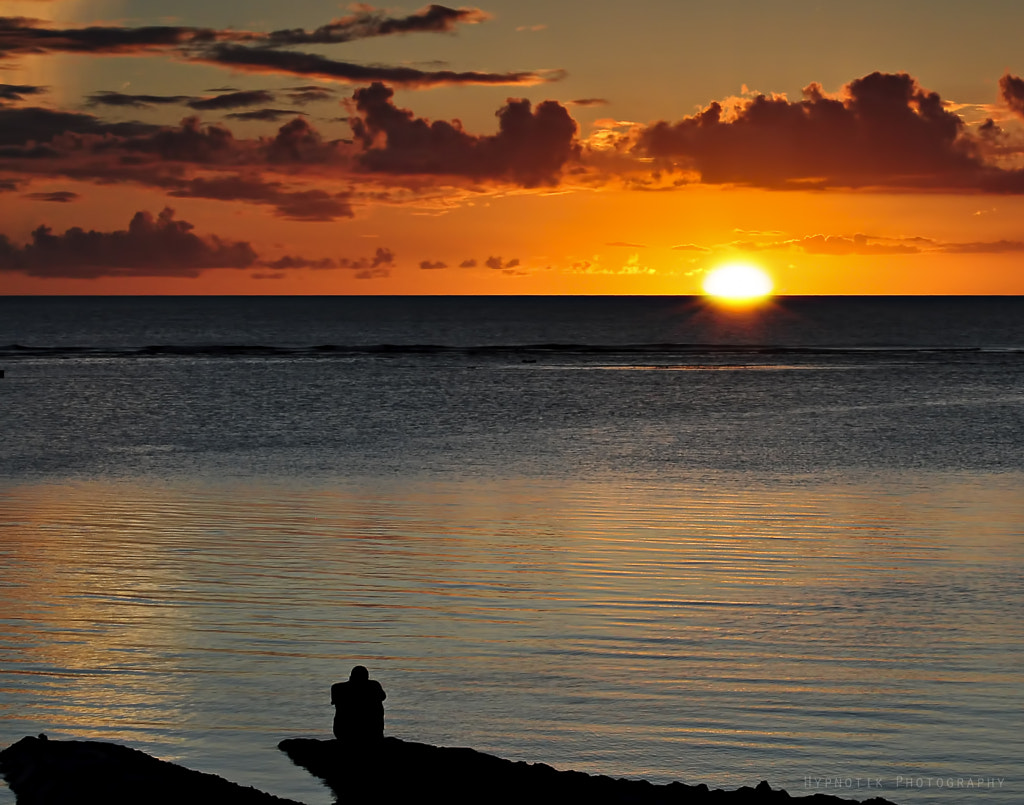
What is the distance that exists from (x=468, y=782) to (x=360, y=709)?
1.44 meters

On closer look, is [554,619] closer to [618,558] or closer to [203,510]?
[618,558]

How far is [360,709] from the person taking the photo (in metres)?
11.8

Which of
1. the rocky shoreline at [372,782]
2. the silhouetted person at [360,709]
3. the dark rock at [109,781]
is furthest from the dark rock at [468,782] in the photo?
the dark rock at [109,781]

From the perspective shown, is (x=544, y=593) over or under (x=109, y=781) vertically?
over

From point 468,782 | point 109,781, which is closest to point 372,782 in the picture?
point 468,782

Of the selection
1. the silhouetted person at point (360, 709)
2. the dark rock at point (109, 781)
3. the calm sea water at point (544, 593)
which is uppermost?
the calm sea water at point (544, 593)

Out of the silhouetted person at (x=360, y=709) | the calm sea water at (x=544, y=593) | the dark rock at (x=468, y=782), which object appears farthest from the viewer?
the calm sea water at (x=544, y=593)

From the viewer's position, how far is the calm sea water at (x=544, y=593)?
1281 centimetres

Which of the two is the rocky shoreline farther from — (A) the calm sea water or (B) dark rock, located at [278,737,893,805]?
(A) the calm sea water

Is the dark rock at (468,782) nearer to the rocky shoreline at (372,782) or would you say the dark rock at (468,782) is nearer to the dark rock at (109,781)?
the rocky shoreline at (372,782)

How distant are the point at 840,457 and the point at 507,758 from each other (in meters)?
29.3

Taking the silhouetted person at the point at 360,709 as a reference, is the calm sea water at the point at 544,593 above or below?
above

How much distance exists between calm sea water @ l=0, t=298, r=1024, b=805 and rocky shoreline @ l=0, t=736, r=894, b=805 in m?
0.57

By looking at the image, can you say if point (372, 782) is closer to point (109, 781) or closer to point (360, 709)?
point (360, 709)
